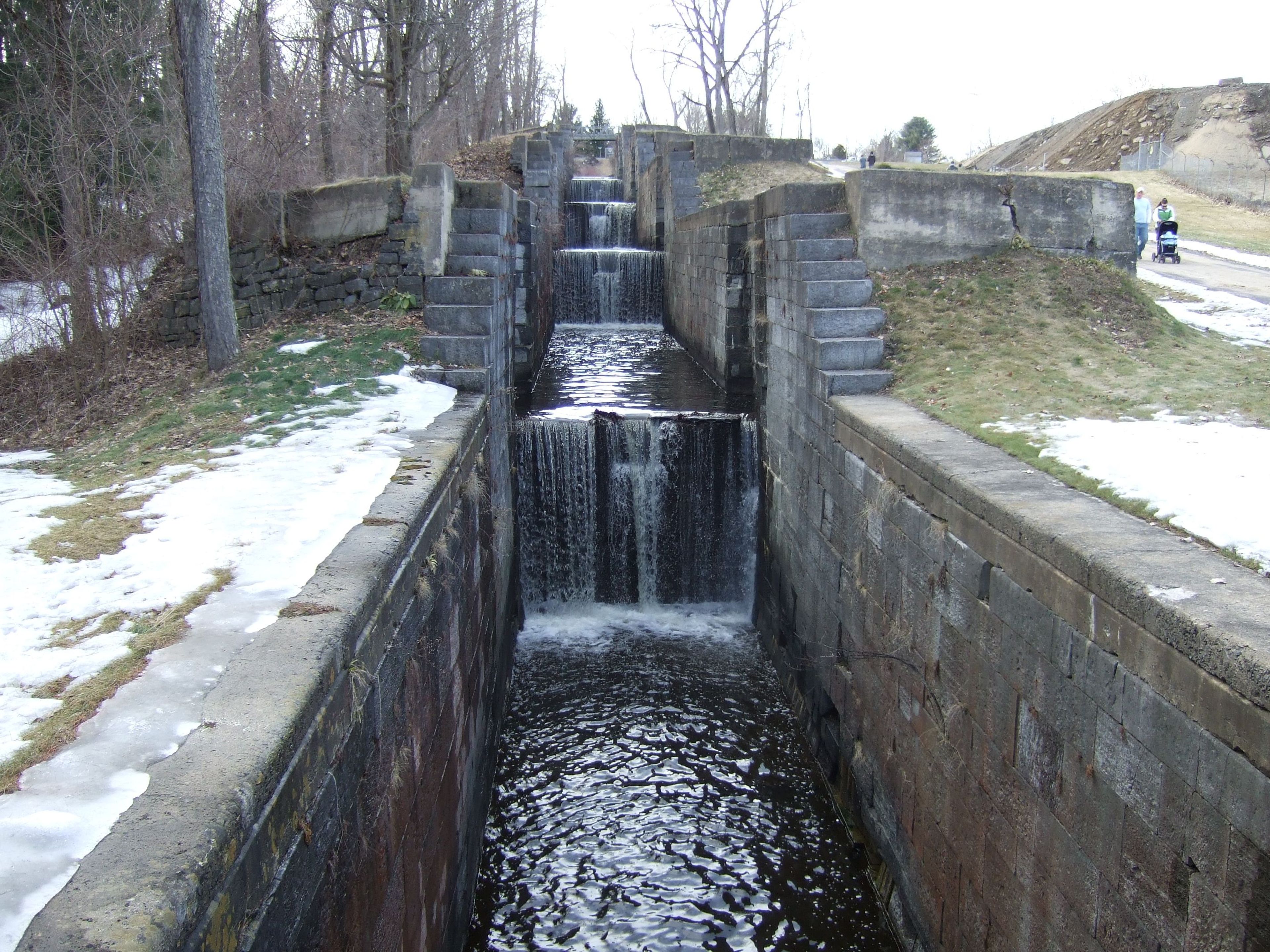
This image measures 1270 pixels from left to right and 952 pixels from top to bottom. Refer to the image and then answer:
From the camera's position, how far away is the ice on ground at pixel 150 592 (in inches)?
91.4

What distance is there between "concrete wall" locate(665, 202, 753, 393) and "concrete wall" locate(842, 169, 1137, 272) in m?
2.53

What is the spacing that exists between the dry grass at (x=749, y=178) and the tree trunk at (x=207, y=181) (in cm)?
1195

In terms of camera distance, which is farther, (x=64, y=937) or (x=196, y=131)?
(x=196, y=131)

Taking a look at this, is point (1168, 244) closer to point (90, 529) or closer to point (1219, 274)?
point (1219, 274)

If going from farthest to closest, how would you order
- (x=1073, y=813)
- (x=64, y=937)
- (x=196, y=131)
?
(x=196, y=131), (x=1073, y=813), (x=64, y=937)

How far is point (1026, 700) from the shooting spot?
4.22 meters

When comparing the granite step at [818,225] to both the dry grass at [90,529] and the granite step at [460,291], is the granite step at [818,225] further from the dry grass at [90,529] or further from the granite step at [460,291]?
the dry grass at [90,529]

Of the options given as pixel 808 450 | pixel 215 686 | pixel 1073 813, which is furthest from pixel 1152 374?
pixel 215 686

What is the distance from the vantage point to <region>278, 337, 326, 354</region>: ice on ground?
362 inches

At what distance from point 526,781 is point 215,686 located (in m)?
→ 4.52

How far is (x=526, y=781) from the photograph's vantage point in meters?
7.20

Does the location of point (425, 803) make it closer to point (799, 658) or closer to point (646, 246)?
point (799, 658)

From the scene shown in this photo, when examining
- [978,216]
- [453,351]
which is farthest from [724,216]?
[453,351]

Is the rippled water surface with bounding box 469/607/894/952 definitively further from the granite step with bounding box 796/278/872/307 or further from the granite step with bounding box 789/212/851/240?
the granite step with bounding box 789/212/851/240
